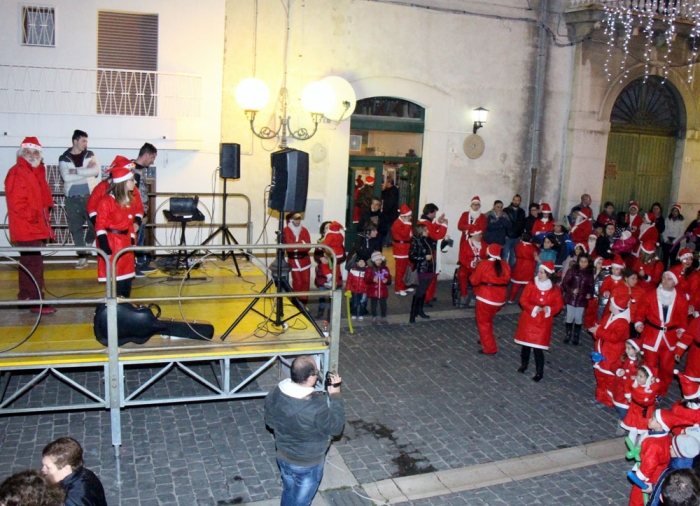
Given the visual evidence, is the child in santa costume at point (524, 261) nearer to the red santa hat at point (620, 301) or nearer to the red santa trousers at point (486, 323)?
the red santa trousers at point (486, 323)

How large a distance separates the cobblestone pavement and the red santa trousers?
0.61 ft

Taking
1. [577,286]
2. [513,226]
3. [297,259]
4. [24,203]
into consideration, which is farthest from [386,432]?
[513,226]

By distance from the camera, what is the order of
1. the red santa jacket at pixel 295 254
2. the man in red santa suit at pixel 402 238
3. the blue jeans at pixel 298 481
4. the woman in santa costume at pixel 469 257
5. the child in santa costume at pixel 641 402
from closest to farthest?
the blue jeans at pixel 298 481 < the child in santa costume at pixel 641 402 < the red santa jacket at pixel 295 254 < the woman in santa costume at pixel 469 257 < the man in red santa suit at pixel 402 238

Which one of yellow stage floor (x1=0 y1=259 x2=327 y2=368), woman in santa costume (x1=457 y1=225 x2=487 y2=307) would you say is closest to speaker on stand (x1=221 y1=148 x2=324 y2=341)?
yellow stage floor (x1=0 y1=259 x2=327 y2=368)

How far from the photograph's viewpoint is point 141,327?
692 centimetres

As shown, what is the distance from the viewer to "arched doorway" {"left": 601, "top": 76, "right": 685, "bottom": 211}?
17.7 metres

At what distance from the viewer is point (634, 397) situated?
7250mm

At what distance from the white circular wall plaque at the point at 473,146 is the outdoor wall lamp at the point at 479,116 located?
23cm

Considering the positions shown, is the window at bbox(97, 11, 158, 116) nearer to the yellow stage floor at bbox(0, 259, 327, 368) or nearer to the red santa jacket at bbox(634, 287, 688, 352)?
the yellow stage floor at bbox(0, 259, 327, 368)

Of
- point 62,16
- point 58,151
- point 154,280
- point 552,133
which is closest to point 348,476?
point 154,280

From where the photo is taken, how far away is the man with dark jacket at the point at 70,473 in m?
4.23

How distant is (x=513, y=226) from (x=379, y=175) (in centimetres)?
319

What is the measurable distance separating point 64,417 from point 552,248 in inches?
326

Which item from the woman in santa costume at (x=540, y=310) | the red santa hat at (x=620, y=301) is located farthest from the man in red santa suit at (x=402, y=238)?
the red santa hat at (x=620, y=301)
